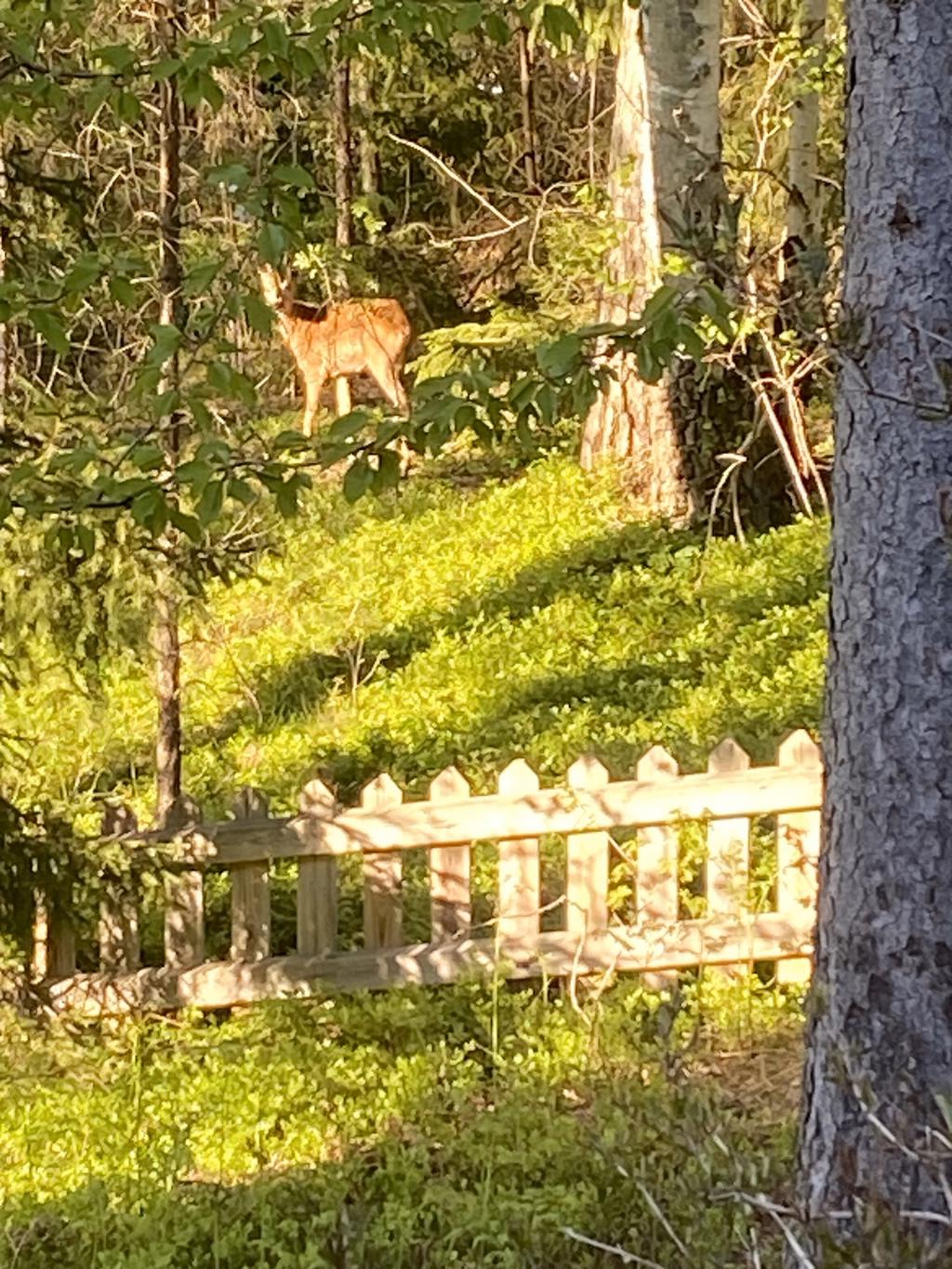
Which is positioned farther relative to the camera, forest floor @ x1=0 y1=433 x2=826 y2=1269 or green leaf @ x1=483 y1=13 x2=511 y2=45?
green leaf @ x1=483 y1=13 x2=511 y2=45

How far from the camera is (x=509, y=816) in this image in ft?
19.2

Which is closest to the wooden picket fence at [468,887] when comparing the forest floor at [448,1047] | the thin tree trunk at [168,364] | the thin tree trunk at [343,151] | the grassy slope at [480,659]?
the forest floor at [448,1047]

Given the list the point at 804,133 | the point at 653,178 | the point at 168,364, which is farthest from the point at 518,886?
the point at 804,133

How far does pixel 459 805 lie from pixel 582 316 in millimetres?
9278

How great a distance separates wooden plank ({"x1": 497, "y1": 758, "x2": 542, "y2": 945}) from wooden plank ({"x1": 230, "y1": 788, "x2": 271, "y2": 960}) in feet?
2.94

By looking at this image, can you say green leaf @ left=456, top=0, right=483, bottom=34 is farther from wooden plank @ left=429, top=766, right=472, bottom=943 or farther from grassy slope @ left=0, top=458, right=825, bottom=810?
grassy slope @ left=0, top=458, right=825, bottom=810

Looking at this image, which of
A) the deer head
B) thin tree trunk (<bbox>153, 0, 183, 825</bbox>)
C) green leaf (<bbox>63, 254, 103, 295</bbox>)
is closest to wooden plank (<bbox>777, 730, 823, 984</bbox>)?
thin tree trunk (<bbox>153, 0, 183, 825</bbox>)

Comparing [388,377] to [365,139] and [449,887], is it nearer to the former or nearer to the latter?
[365,139]

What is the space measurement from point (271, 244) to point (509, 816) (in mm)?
2762

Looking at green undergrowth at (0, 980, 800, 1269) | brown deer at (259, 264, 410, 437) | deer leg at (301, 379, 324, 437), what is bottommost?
green undergrowth at (0, 980, 800, 1269)

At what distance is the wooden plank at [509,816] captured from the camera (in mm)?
5707

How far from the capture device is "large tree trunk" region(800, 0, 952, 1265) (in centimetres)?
310

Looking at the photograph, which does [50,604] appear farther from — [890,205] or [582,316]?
[582,316]

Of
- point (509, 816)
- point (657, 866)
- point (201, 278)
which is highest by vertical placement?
point (201, 278)
